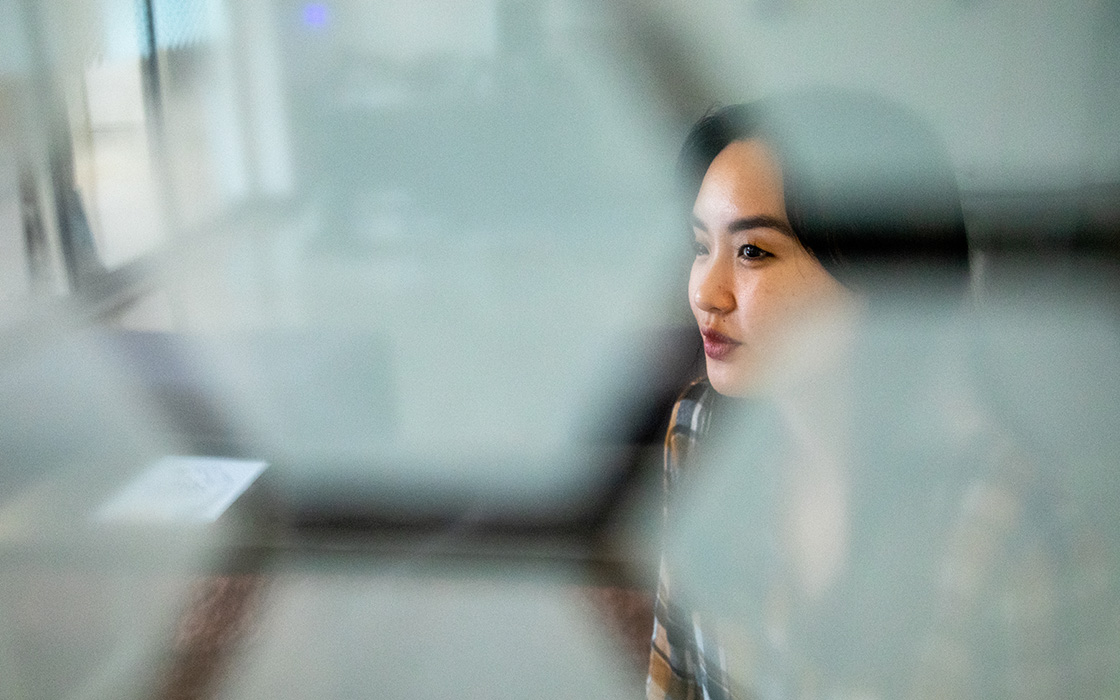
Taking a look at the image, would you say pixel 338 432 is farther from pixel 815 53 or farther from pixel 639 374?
pixel 815 53

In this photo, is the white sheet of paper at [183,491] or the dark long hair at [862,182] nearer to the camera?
the dark long hair at [862,182]

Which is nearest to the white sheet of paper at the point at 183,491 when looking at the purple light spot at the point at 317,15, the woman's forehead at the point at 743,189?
the purple light spot at the point at 317,15

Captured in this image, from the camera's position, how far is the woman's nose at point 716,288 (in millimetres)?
492

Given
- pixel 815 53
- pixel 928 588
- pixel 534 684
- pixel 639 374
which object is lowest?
pixel 534 684

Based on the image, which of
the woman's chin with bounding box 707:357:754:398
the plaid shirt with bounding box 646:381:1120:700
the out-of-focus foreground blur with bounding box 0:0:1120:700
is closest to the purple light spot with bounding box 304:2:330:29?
the out-of-focus foreground blur with bounding box 0:0:1120:700

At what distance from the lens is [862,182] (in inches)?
19.1

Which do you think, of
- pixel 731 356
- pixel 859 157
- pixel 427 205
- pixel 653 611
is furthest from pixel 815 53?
pixel 653 611

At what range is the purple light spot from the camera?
2.05 ft

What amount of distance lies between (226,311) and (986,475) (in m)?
0.67

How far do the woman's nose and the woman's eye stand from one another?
15mm

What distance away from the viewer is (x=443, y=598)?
2.37 feet

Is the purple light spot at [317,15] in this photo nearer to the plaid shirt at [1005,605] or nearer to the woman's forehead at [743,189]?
the woman's forehead at [743,189]

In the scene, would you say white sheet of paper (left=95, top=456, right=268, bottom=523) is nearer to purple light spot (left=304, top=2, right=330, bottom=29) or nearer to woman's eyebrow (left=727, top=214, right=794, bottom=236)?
purple light spot (left=304, top=2, right=330, bottom=29)

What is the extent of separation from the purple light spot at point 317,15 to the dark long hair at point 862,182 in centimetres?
35
